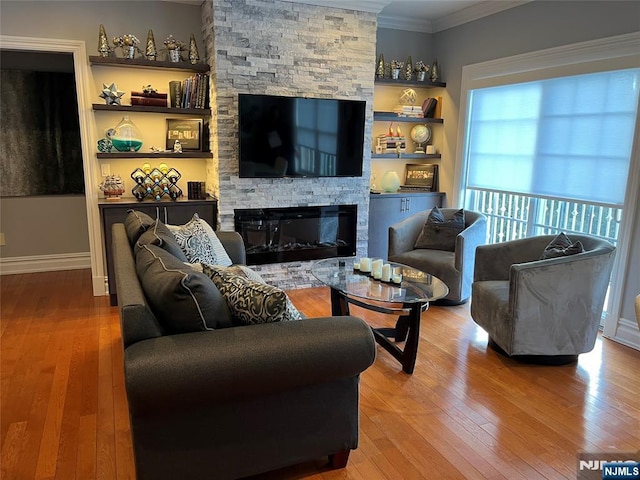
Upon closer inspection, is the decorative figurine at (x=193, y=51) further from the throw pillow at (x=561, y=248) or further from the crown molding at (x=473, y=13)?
the throw pillow at (x=561, y=248)

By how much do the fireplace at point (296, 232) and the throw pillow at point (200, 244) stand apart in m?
1.06

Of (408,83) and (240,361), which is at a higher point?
(408,83)

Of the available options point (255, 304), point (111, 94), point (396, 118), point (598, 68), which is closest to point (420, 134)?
point (396, 118)

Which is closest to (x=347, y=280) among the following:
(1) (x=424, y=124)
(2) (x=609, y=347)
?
(2) (x=609, y=347)

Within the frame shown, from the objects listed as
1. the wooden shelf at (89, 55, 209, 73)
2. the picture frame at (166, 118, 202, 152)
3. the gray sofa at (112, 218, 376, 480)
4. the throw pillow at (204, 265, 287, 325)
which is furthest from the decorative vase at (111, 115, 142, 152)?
the throw pillow at (204, 265, 287, 325)

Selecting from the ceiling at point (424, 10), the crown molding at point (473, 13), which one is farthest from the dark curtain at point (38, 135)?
the crown molding at point (473, 13)

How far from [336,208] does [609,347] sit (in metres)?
2.62

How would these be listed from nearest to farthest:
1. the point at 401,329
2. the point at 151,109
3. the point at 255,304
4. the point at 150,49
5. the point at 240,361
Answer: the point at 240,361, the point at 255,304, the point at 401,329, the point at 150,49, the point at 151,109

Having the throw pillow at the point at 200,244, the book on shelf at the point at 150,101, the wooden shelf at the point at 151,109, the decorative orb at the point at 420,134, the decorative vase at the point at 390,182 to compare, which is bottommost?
the throw pillow at the point at 200,244

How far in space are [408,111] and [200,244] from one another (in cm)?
315

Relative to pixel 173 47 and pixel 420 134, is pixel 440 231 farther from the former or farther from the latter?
pixel 173 47

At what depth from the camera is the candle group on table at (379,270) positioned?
314 cm

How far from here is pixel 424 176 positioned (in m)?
5.48

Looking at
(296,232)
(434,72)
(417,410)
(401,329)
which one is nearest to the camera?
(417,410)
